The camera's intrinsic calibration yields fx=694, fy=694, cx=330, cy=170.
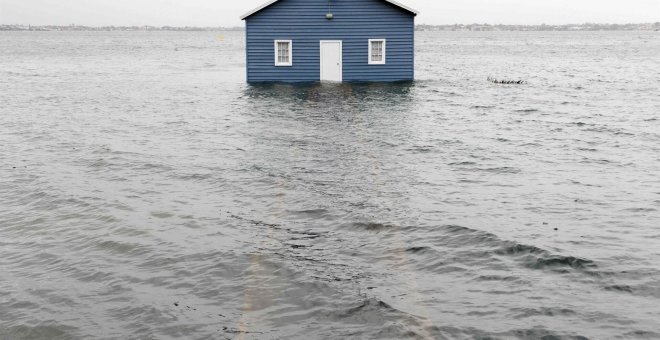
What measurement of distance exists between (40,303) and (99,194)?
6.35m

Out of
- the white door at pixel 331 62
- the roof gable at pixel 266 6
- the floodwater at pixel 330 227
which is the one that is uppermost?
the roof gable at pixel 266 6

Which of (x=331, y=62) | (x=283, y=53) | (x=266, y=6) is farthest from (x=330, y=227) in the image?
(x=283, y=53)

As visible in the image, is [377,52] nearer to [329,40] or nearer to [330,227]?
[329,40]

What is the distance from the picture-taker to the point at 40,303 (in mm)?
9531

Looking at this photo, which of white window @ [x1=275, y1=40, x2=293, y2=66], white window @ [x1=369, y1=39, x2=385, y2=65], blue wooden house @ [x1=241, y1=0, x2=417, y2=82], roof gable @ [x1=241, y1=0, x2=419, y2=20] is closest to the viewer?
roof gable @ [x1=241, y1=0, x2=419, y2=20]

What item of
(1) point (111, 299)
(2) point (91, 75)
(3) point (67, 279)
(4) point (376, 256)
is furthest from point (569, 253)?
(2) point (91, 75)

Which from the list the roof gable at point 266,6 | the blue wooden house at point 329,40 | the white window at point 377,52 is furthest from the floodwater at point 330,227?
the white window at point 377,52

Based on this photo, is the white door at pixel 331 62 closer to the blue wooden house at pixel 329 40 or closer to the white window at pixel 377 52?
the blue wooden house at pixel 329 40

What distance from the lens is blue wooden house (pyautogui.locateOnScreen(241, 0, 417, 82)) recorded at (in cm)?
3784

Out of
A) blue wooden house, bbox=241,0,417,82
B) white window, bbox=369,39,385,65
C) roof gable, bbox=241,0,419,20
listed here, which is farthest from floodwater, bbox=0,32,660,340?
white window, bbox=369,39,385,65

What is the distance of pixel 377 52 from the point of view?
3881cm

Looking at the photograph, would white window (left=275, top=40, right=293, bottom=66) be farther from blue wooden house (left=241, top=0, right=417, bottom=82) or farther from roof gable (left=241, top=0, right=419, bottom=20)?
roof gable (left=241, top=0, right=419, bottom=20)

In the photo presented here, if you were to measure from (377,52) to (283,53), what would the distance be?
17.2 ft

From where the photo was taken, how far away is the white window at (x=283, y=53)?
38.4 meters
